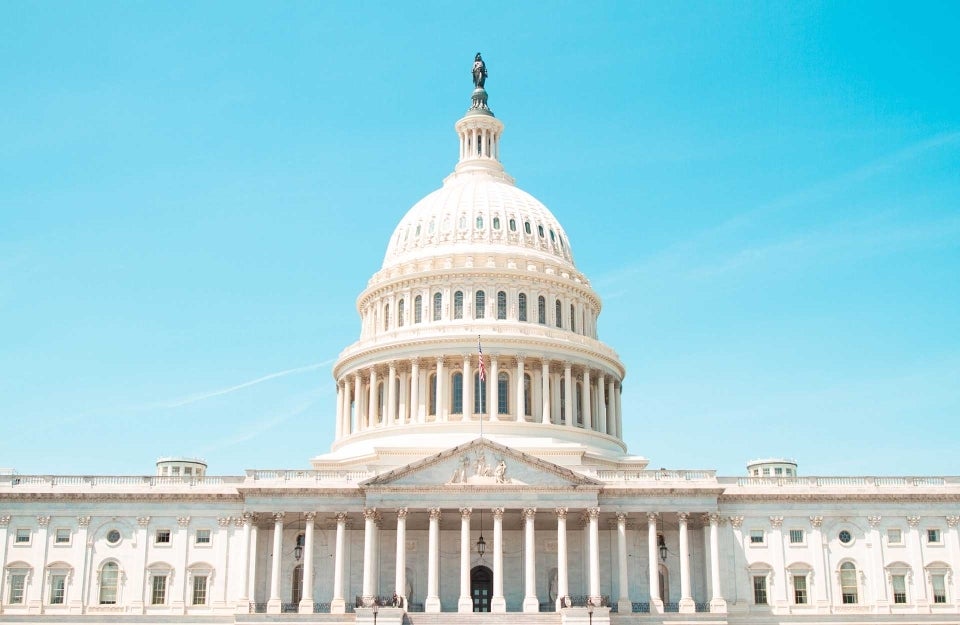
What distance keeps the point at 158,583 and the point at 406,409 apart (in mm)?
24890

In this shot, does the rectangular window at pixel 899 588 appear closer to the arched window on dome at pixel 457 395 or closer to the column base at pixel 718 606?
the column base at pixel 718 606

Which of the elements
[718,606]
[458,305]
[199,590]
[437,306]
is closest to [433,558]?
[199,590]

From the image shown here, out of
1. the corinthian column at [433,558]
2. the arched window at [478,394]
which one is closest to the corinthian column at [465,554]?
the corinthian column at [433,558]

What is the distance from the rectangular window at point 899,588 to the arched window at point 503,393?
106ft

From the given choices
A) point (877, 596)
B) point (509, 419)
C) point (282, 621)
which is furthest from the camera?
point (509, 419)

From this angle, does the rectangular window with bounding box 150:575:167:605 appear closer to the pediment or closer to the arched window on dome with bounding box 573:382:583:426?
the pediment

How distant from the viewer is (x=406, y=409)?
95.7m

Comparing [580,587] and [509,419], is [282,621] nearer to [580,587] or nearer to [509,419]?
[580,587]

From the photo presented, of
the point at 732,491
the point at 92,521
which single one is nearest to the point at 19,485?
the point at 92,521

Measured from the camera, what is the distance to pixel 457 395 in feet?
314

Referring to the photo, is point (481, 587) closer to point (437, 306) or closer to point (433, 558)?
point (433, 558)

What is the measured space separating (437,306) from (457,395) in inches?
351

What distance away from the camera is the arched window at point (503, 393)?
313ft

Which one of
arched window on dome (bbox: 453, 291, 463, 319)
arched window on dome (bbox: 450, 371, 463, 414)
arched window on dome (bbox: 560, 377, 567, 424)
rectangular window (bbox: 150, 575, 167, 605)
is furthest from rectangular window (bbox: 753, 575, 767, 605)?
rectangular window (bbox: 150, 575, 167, 605)
